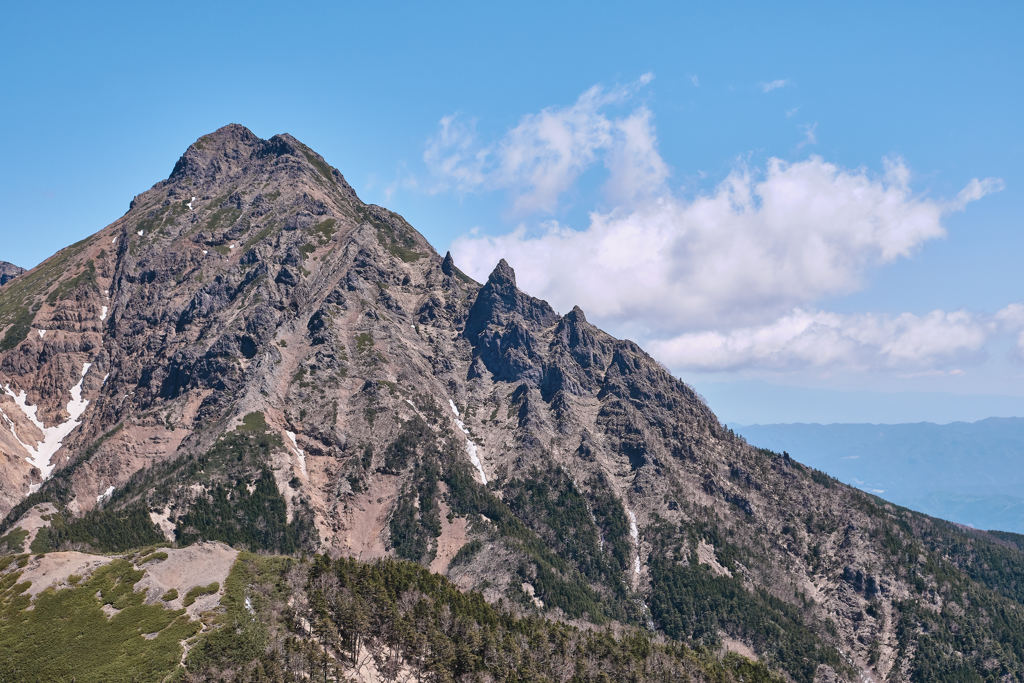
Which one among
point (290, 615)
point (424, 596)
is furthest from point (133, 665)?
point (424, 596)

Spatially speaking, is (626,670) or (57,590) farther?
(626,670)

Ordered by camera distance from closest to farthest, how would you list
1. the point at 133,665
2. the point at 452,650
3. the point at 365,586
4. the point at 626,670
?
the point at 133,665
the point at 452,650
the point at 365,586
the point at 626,670

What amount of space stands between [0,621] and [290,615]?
49023 mm

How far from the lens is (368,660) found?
132 metres

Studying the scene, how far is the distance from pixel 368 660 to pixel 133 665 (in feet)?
138

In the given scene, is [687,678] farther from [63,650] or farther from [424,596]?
[63,650]

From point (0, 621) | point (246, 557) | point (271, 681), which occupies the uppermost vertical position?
point (246, 557)

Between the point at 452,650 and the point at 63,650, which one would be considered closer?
the point at 63,650

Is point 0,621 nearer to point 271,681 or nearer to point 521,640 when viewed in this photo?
point 271,681

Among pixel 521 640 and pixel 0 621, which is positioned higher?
pixel 521 640

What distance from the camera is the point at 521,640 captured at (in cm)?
16112

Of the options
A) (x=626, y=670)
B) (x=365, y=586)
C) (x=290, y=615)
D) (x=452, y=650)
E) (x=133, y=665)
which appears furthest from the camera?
(x=626, y=670)

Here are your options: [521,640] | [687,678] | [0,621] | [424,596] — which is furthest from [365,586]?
[687,678]

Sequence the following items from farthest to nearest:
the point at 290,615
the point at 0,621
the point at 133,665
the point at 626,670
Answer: the point at 626,670, the point at 290,615, the point at 0,621, the point at 133,665
